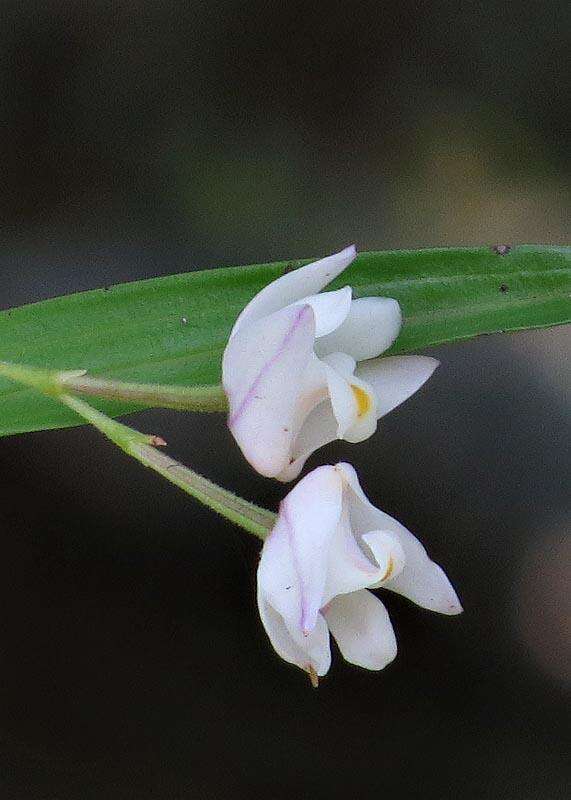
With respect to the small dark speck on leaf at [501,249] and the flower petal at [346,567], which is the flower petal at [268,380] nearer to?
the flower petal at [346,567]

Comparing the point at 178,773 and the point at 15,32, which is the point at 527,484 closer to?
the point at 178,773

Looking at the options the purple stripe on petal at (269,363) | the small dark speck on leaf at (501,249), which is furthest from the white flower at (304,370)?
the small dark speck on leaf at (501,249)

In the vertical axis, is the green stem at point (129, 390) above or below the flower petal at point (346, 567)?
→ above

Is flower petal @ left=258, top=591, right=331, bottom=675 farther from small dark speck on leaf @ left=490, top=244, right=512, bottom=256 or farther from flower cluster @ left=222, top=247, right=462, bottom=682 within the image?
small dark speck on leaf @ left=490, top=244, right=512, bottom=256

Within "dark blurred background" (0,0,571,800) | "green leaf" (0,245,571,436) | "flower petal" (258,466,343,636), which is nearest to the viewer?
"flower petal" (258,466,343,636)

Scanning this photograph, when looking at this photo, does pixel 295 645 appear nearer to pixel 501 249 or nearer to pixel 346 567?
pixel 346 567

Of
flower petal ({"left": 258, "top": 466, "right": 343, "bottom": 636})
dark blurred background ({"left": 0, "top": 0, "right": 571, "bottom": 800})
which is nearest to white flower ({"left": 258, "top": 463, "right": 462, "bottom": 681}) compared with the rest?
flower petal ({"left": 258, "top": 466, "right": 343, "bottom": 636})

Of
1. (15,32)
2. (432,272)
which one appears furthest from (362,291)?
(15,32)

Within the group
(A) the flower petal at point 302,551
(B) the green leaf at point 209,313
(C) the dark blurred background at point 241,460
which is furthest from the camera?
(C) the dark blurred background at point 241,460
